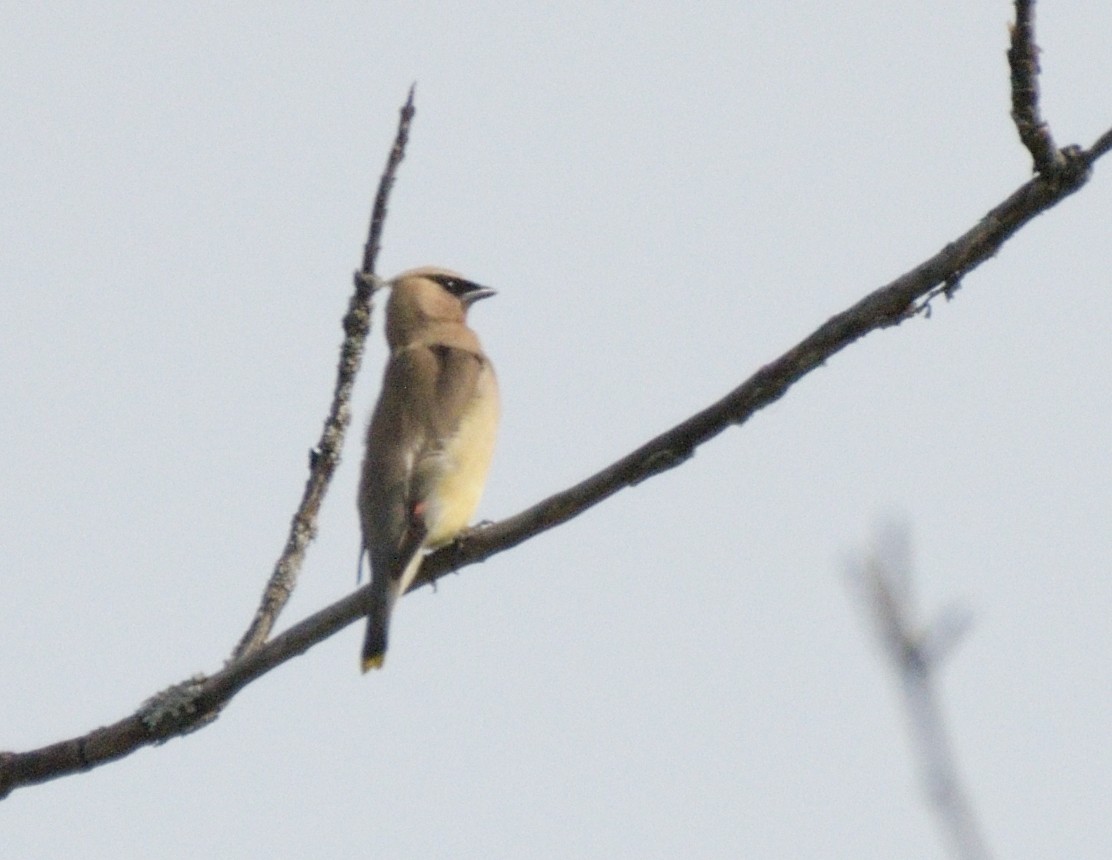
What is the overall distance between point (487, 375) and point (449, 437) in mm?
545

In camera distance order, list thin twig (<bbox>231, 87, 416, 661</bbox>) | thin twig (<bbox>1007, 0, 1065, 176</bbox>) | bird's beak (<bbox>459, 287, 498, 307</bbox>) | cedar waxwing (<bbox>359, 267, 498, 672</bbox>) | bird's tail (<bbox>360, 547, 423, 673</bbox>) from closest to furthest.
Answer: thin twig (<bbox>1007, 0, 1065, 176</bbox>) < thin twig (<bbox>231, 87, 416, 661</bbox>) < bird's tail (<bbox>360, 547, 423, 673</bbox>) < cedar waxwing (<bbox>359, 267, 498, 672</bbox>) < bird's beak (<bbox>459, 287, 498, 307</bbox>)

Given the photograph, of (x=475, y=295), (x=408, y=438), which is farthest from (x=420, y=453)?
(x=475, y=295)

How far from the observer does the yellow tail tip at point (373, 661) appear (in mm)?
4750

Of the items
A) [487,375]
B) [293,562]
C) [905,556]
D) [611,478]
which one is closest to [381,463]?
[487,375]

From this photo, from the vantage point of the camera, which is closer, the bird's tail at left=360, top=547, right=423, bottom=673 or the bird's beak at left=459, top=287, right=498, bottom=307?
the bird's tail at left=360, top=547, right=423, bottom=673

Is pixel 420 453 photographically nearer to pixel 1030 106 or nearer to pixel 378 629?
pixel 378 629

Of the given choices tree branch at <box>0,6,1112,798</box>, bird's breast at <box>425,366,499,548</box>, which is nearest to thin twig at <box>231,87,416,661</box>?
tree branch at <box>0,6,1112,798</box>

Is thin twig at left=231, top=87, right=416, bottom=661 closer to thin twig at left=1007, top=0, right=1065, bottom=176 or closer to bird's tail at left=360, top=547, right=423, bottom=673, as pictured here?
bird's tail at left=360, top=547, right=423, bottom=673

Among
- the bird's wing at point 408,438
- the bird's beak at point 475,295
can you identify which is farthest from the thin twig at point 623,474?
the bird's beak at point 475,295

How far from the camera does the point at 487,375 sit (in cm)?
636

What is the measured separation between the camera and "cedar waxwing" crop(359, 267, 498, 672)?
5.13 m

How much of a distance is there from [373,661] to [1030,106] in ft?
7.66

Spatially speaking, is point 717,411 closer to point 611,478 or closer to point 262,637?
point 611,478

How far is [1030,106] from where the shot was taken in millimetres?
3168
